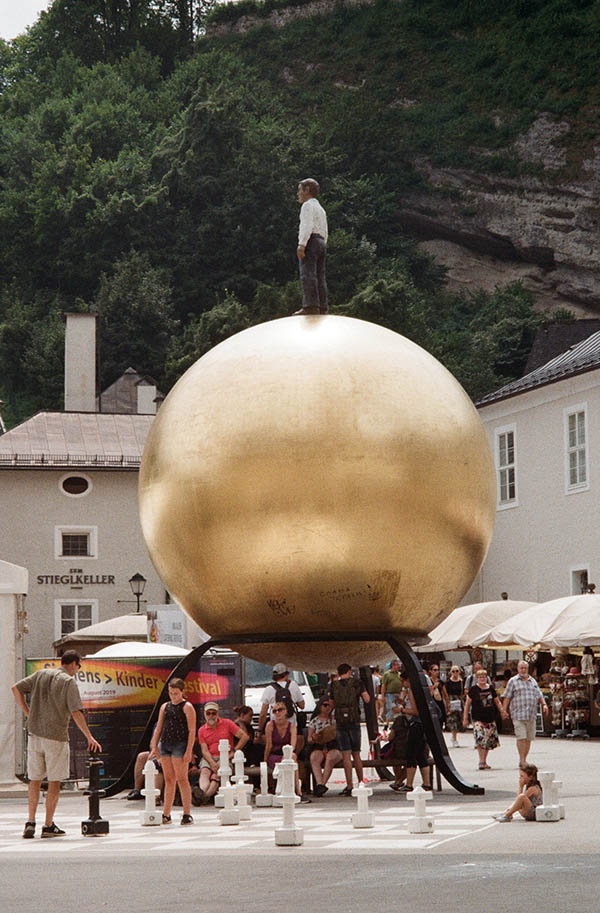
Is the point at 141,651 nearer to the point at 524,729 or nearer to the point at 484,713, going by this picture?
the point at 484,713

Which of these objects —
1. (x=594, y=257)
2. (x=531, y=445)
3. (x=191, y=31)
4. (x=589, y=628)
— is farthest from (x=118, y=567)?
(x=191, y=31)

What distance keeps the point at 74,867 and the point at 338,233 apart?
220 feet

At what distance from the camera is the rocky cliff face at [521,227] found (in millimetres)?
84812

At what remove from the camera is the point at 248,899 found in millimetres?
9117

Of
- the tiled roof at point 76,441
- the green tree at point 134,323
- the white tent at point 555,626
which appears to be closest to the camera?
the white tent at point 555,626

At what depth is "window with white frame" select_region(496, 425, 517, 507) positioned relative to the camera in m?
40.9

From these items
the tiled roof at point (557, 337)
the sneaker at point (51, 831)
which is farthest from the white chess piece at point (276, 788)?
the tiled roof at point (557, 337)

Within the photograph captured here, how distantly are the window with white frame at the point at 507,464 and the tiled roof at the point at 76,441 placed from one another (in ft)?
33.9

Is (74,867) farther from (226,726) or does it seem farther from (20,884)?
(226,726)

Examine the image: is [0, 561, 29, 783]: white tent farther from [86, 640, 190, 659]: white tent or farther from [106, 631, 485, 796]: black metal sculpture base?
[106, 631, 485, 796]: black metal sculpture base

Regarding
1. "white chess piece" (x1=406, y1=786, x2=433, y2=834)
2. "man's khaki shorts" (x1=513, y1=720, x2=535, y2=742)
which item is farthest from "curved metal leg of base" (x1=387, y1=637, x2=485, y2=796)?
"white chess piece" (x1=406, y1=786, x2=433, y2=834)

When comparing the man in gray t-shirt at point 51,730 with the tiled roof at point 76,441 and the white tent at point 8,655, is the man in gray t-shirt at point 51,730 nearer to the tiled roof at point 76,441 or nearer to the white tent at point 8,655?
the white tent at point 8,655

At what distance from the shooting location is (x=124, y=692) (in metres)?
19.0

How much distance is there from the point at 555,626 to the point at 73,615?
65.6 ft
